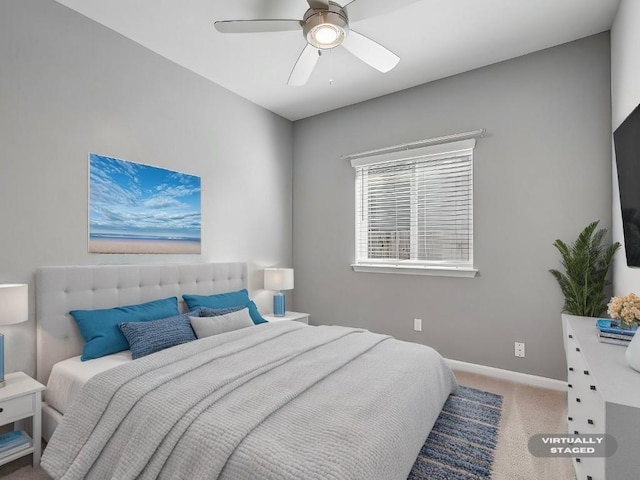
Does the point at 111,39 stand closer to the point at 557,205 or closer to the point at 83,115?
the point at 83,115

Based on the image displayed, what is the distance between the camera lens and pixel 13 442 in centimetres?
195

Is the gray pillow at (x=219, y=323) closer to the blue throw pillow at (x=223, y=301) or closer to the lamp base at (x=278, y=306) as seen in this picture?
the blue throw pillow at (x=223, y=301)

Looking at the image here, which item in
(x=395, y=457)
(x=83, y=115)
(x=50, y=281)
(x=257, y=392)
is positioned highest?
(x=83, y=115)

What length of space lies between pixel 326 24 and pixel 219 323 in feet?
7.18

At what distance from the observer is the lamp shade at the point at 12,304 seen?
190cm

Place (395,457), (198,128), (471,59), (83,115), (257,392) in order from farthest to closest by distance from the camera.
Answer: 1. (198,128)
2. (471,59)
3. (83,115)
4. (257,392)
5. (395,457)

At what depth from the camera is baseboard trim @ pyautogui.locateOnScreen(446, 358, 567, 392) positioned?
9.55 ft

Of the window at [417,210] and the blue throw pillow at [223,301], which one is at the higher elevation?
the window at [417,210]

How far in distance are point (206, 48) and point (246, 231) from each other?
185 cm

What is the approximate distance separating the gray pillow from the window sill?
1.55m

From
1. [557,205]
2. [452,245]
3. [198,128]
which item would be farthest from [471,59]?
[198,128]

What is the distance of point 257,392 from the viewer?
1.65m

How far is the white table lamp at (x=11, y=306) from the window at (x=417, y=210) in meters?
2.96

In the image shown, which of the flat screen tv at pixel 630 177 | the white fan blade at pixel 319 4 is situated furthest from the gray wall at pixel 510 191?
the white fan blade at pixel 319 4
